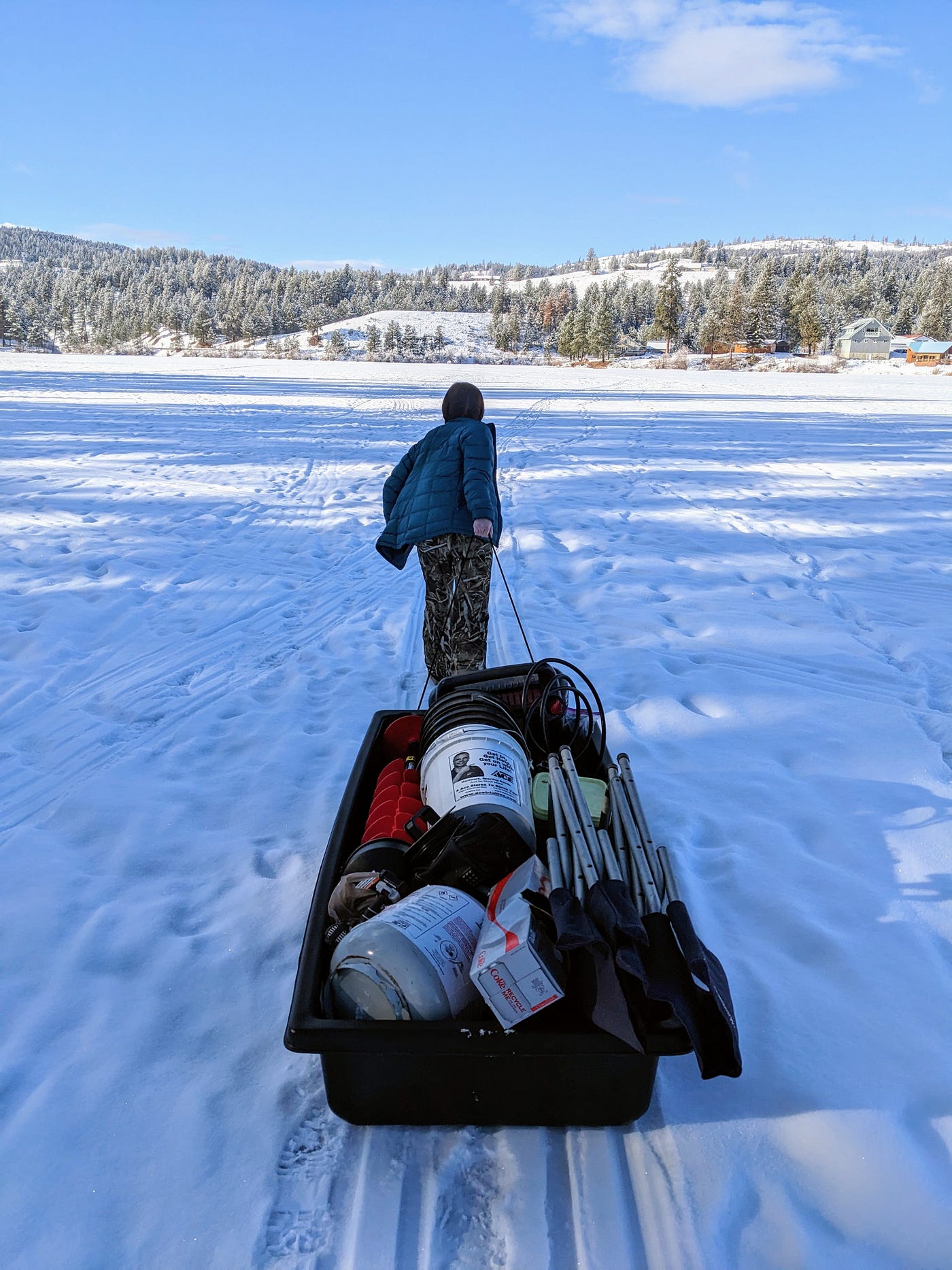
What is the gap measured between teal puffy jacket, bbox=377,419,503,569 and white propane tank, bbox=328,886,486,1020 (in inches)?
95.7

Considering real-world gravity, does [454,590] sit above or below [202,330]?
below

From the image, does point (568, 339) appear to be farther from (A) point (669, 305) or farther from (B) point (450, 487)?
(B) point (450, 487)

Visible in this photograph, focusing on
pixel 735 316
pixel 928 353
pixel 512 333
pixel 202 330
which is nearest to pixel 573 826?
pixel 735 316

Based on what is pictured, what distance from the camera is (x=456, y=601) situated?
4445 millimetres

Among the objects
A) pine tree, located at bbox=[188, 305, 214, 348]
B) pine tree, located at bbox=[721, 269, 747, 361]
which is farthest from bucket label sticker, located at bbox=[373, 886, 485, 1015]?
pine tree, located at bbox=[188, 305, 214, 348]

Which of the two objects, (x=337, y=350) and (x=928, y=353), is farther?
(x=337, y=350)

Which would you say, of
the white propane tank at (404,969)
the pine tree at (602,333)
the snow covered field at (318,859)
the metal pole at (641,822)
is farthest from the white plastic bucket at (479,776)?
the pine tree at (602,333)

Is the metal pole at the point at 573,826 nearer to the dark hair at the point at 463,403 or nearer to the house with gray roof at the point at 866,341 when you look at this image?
the dark hair at the point at 463,403

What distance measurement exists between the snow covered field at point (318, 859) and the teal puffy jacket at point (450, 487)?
106 cm

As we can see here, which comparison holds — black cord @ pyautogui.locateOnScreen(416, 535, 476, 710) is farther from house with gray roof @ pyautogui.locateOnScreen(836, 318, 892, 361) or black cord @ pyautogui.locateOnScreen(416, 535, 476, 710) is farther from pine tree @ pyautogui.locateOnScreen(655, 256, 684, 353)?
house with gray roof @ pyautogui.locateOnScreen(836, 318, 892, 361)

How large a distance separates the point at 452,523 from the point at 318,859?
6.24 feet

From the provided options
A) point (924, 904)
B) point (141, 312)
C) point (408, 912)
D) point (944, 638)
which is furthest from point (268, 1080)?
point (141, 312)

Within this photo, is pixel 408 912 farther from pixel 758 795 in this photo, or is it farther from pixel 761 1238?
pixel 758 795

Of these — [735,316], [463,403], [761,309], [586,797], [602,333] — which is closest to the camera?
[586,797]
